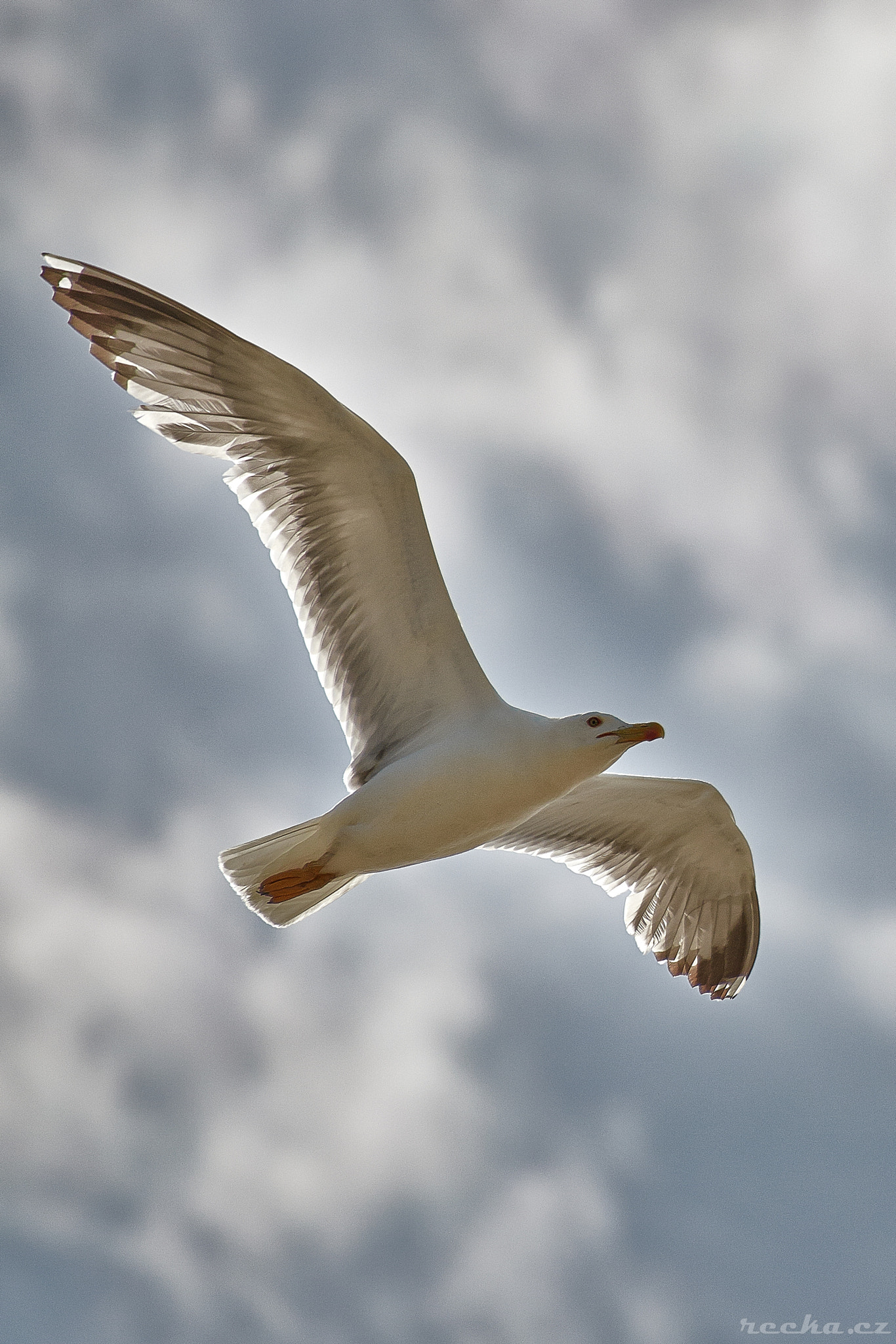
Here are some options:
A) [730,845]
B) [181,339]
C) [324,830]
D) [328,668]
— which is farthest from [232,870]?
[730,845]

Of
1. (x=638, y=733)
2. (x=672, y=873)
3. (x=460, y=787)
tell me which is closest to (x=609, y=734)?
(x=638, y=733)

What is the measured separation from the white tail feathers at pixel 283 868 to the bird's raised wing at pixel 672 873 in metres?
2.16

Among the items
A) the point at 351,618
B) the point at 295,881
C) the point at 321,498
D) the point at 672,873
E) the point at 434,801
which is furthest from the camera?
the point at 672,873

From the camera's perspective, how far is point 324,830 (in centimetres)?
974

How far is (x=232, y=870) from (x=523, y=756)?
1.97 m

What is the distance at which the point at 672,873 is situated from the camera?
12258 millimetres

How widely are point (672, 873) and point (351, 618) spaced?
3.64 metres

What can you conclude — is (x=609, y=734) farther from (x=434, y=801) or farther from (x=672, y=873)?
(x=672, y=873)

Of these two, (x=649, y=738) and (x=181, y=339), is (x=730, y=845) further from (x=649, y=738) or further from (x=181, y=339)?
(x=181, y=339)

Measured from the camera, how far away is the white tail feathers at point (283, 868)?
32.2 ft

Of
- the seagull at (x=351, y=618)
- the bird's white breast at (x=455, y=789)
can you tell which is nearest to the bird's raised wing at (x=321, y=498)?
the seagull at (x=351, y=618)

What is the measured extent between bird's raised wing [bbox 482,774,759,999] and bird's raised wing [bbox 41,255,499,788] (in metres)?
2.20

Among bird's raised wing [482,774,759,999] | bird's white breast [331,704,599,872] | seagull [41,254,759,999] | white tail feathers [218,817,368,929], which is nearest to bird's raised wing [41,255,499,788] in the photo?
seagull [41,254,759,999]

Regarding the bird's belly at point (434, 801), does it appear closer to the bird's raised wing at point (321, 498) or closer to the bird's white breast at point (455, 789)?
the bird's white breast at point (455, 789)
